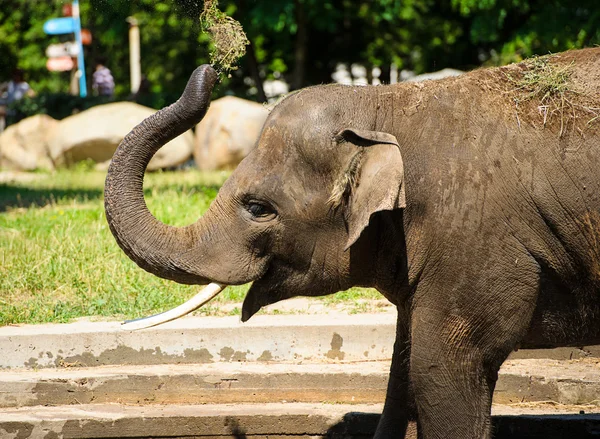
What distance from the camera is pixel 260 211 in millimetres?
4664

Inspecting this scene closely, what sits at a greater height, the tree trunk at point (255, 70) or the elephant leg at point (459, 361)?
the elephant leg at point (459, 361)

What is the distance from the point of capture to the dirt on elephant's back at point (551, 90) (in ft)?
14.5

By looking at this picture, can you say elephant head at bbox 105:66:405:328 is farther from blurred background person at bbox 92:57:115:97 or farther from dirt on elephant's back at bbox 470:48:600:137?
blurred background person at bbox 92:57:115:97

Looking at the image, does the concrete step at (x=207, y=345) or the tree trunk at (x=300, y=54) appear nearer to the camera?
the concrete step at (x=207, y=345)

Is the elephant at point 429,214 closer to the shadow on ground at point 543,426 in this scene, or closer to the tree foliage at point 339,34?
the shadow on ground at point 543,426

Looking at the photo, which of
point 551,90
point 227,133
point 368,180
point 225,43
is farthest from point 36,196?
point 551,90

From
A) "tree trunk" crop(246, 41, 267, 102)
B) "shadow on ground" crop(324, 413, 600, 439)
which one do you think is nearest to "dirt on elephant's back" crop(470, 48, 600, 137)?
"shadow on ground" crop(324, 413, 600, 439)

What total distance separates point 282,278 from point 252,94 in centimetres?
1954

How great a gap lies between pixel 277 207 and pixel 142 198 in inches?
25.2

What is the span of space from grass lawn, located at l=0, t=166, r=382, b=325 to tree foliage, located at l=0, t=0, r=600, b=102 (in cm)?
658

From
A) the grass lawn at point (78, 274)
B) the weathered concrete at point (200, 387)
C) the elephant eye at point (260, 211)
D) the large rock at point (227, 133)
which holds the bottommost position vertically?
the large rock at point (227, 133)

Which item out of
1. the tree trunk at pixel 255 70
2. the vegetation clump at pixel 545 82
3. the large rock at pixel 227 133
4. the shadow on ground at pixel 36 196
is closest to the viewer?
the vegetation clump at pixel 545 82

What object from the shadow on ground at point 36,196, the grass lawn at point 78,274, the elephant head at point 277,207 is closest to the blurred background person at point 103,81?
the shadow on ground at point 36,196

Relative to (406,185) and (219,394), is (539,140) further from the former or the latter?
(219,394)
